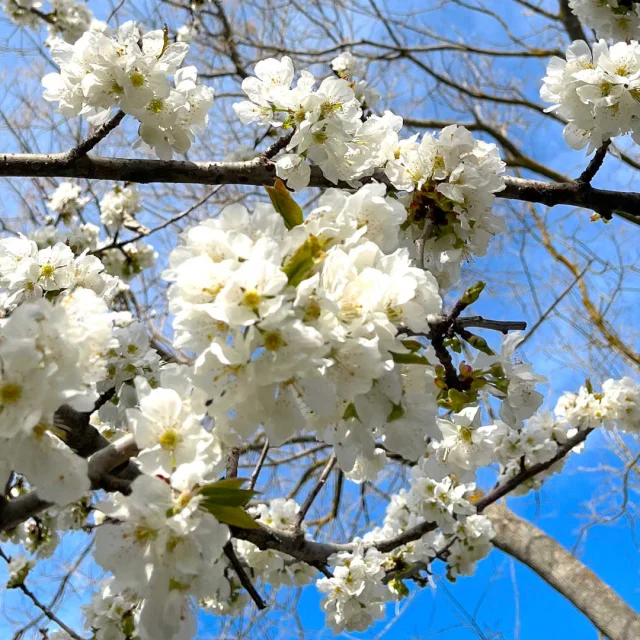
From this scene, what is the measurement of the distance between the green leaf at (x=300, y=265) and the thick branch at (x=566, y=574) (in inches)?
176

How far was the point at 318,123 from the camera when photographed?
145 centimetres

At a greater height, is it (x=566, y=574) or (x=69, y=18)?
(x=69, y=18)

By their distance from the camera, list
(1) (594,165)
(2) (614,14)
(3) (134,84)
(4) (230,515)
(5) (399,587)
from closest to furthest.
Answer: (4) (230,515) → (3) (134,84) → (1) (594,165) → (2) (614,14) → (5) (399,587)

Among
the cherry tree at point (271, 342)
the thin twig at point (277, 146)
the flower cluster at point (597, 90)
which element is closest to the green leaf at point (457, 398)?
the cherry tree at point (271, 342)

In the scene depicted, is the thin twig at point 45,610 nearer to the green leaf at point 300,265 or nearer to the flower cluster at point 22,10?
the green leaf at point 300,265

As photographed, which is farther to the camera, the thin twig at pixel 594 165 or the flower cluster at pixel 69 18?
the flower cluster at pixel 69 18

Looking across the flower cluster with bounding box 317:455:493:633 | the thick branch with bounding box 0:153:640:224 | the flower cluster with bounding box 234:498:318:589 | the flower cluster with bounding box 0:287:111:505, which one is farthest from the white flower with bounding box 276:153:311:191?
the flower cluster with bounding box 234:498:318:589

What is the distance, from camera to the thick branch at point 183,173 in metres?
1.65

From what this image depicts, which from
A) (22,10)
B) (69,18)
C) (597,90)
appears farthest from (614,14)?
(22,10)

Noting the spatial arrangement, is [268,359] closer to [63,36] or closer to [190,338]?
[190,338]

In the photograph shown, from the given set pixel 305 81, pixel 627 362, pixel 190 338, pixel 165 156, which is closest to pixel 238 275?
pixel 190 338

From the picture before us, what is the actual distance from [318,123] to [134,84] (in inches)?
21.1

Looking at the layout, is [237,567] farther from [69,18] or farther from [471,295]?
[69,18]

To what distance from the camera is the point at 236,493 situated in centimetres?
83
